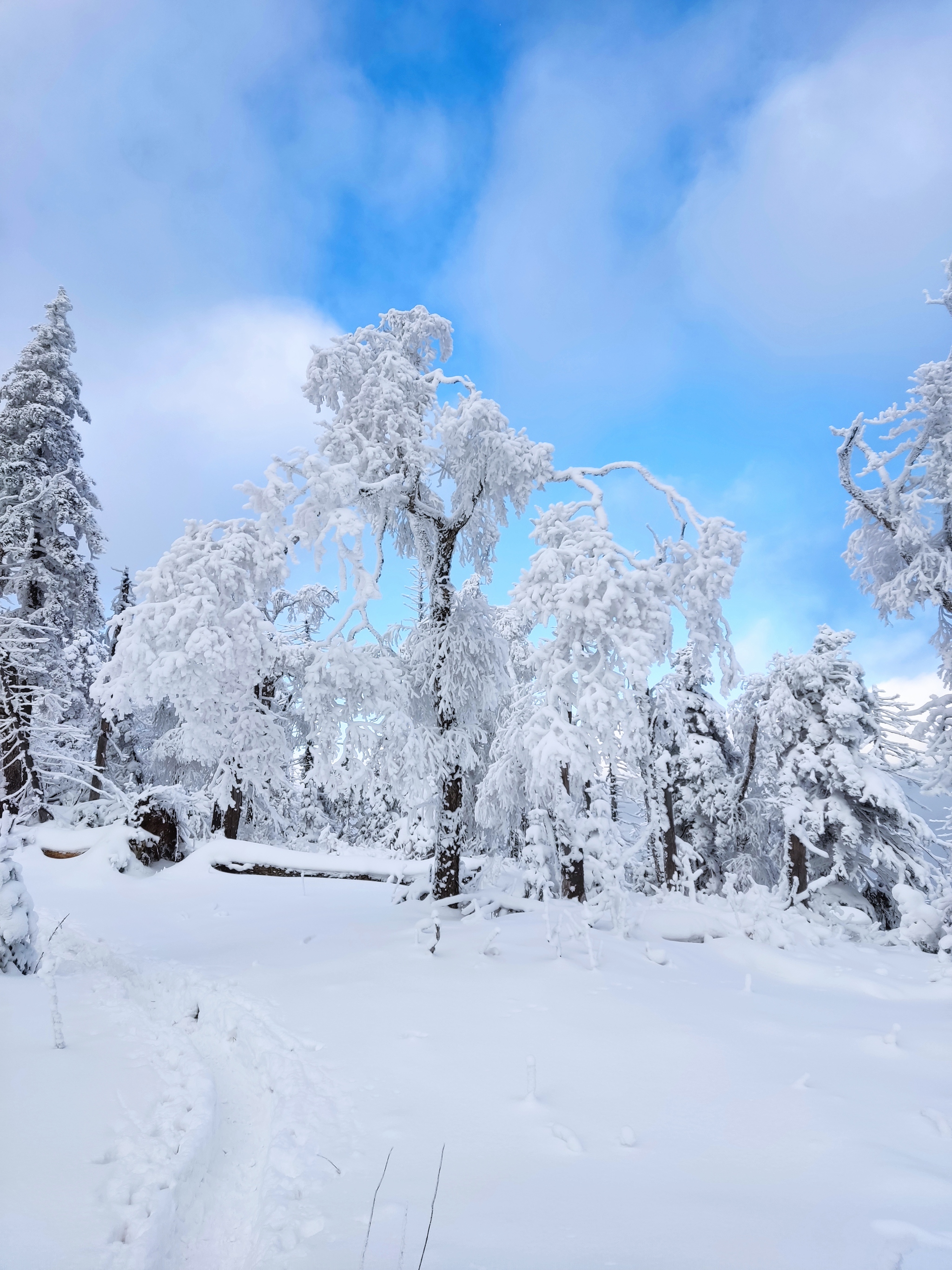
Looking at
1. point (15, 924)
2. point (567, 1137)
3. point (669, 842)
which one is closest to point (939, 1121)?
point (567, 1137)

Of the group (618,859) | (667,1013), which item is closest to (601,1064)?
(667,1013)

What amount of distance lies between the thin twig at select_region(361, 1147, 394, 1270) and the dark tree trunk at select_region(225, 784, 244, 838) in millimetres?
16243

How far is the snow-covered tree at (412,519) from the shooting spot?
8406 mm

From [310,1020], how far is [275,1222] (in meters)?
2.80

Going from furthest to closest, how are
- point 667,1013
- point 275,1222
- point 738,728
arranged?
point 738,728, point 667,1013, point 275,1222

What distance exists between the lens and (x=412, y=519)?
1045cm

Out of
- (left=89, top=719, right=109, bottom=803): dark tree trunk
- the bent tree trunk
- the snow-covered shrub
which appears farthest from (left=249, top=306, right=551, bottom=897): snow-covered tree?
(left=89, top=719, right=109, bottom=803): dark tree trunk

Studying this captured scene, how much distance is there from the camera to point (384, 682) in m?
8.55

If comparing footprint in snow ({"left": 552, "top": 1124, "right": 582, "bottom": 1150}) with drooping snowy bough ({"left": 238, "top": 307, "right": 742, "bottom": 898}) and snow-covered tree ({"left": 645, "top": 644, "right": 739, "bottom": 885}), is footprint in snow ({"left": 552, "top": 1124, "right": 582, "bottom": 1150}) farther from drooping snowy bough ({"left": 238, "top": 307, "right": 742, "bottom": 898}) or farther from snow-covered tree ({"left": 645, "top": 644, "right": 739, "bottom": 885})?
snow-covered tree ({"left": 645, "top": 644, "right": 739, "bottom": 885})

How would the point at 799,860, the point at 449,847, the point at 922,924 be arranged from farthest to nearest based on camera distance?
the point at 799,860 < the point at 449,847 < the point at 922,924

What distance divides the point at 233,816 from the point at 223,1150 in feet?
53.9

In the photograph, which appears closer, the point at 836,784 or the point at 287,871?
the point at 287,871

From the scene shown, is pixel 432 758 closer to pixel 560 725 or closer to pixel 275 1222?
pixel 560 725

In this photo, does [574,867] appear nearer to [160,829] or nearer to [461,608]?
[461,608]
